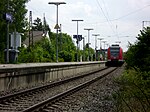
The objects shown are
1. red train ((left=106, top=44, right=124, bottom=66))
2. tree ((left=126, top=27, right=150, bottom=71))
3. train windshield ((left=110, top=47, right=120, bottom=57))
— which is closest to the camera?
tree ((left=126, top=27, right=150, bottom=71))

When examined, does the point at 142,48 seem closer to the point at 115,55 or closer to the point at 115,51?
the point at 115,55

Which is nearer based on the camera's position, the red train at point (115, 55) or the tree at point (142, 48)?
the tree at point (142, 48)

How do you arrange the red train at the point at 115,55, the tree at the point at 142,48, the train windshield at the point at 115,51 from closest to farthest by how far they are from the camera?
the tree at the point at 142,48, the red train at the point at 115,55, the train windshield at the point at 115,51

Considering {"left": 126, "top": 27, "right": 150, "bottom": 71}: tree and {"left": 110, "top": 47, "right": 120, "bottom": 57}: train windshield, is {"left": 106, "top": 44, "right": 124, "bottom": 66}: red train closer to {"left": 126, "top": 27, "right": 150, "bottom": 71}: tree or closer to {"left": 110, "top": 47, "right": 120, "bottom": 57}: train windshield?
{"left": 110, "top": 47, "right": 120, "bottom": 57}: train windshield

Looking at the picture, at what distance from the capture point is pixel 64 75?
38.2m

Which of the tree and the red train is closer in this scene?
the tree

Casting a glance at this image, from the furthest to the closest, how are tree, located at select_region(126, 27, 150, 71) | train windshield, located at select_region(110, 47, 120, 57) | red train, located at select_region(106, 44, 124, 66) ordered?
train windshield, located at select_region(110, 47, 120, 57) → red train, located at select_region(106, 44, 124, 66) → tree, located at select_region(126, 27, 150, 71)

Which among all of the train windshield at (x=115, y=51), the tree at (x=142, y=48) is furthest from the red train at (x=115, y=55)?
the tree at (x=142, y=48)

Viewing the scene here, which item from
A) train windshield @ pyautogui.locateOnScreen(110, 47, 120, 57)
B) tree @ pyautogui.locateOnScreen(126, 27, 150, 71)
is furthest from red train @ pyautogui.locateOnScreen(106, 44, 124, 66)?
tree @ pyautogui.locateOnScreen(126, 27, 150, 71)

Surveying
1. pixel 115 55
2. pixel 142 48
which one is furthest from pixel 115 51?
pixel 142 48

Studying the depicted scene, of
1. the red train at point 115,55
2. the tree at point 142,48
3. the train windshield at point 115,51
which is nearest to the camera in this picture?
the tree at point 142,48

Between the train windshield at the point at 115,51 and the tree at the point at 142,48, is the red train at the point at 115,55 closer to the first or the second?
the train windshield at the point at 115,51

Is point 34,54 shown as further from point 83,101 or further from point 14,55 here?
point 83,101

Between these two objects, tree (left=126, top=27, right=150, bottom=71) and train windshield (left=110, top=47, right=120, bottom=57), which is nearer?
tree (left=126, top=27, right=150, bottom=71)
